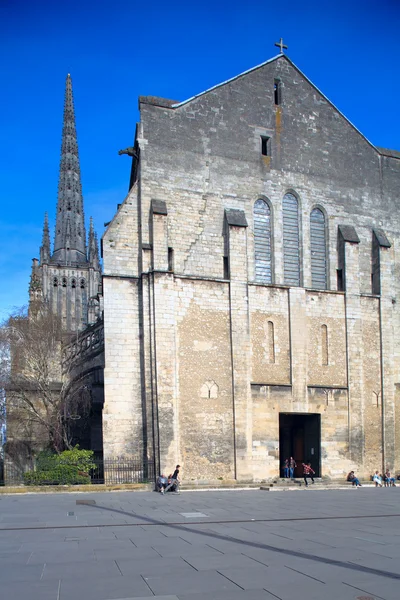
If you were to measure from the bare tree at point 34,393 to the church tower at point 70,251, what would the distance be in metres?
46.1

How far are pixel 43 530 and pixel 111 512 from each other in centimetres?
340

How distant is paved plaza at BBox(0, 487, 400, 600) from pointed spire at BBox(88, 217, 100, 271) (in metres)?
64.6

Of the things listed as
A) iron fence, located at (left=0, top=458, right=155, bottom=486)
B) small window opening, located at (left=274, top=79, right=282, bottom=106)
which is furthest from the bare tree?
small window opening, located at (left=274, top=79, right=282, bottom=106)

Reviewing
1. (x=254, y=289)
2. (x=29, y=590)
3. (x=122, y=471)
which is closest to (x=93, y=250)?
(x=254, y=289)

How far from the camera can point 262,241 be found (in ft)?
90.2

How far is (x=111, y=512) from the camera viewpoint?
48.8ft

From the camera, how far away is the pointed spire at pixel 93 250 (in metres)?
80.1

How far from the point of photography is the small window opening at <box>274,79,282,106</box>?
1134 inches

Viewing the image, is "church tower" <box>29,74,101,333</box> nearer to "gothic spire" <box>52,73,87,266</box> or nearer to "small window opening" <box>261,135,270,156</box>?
"gothic spire" <box>52,73,87,266</box>

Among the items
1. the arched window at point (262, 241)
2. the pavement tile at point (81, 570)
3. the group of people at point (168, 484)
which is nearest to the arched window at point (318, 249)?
the arched window at point (262, 241)

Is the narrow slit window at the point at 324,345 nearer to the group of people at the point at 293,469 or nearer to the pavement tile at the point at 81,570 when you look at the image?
the group of people at the point at 293,469

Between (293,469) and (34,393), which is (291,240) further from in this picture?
(34,393)

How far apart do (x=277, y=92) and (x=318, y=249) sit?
25.7ft

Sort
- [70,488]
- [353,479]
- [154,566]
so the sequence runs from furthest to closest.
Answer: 1. [353,479]
2. [70,488]
3. [154,566]
